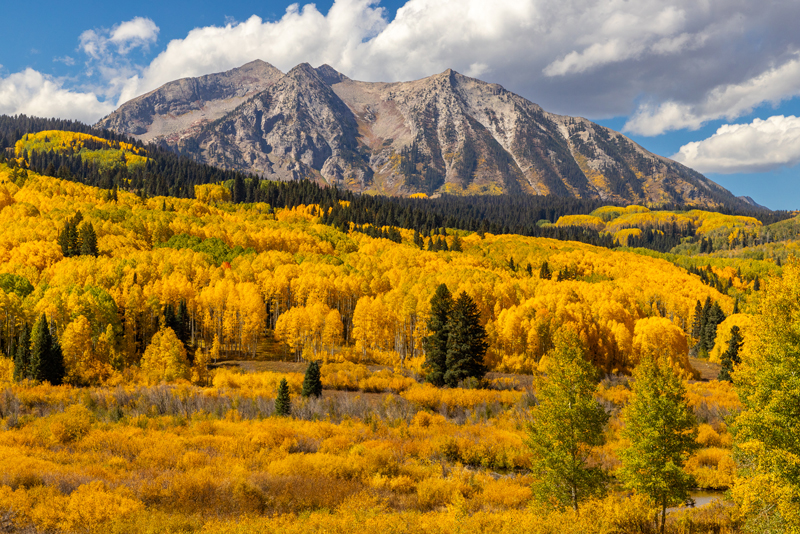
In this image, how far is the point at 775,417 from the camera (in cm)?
1781

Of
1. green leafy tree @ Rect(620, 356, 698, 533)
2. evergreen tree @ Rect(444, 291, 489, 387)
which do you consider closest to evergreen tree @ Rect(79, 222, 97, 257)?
evergreen tree @ Rect(444, 291, 489, 387)

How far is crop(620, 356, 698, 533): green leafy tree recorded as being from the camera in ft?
75.7

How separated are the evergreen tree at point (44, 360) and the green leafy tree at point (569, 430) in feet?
170

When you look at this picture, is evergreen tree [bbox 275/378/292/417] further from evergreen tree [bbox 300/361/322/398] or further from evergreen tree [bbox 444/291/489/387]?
evergreen tree [bbox 444/291/489/387]

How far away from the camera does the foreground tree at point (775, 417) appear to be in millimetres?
17578

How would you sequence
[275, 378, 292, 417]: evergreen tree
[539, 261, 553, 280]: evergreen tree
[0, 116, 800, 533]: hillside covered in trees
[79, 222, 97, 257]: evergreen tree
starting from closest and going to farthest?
[0, 116, 800, 533]: hillside covered in trees → [275, 378, 292, 417]: evergreen tree → [79, 222, 97, 257]: evergreen tree → [539, 261, 553, 280]: evergreen tree

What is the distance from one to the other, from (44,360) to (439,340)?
1771 inches

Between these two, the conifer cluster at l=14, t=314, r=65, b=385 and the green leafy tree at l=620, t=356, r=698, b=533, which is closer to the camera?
the green leafy tree at l=620, t=356, r=698, b=533

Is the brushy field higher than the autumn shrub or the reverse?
the reverse

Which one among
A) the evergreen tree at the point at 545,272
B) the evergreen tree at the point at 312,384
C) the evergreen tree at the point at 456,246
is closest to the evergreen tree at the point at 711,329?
the evergreen tree at the point at 545,272

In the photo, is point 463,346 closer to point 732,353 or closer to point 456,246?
point 732,353

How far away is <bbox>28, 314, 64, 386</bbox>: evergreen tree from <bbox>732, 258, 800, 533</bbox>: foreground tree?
6038cm

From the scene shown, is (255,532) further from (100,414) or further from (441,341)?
(441,341)

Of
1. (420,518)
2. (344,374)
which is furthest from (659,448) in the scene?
(344,374)
